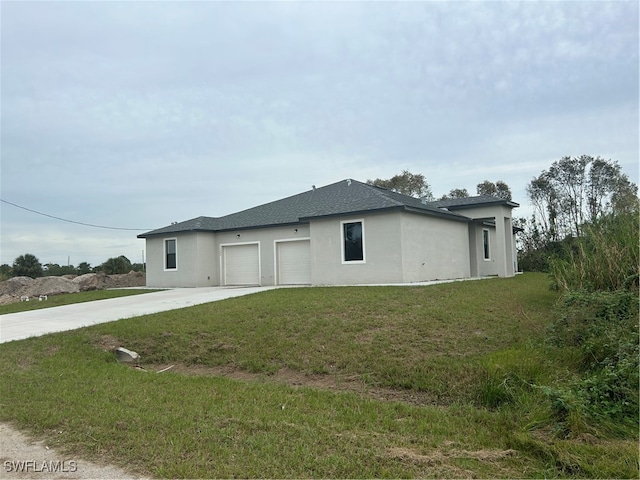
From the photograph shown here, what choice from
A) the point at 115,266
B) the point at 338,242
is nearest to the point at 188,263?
the point at 338,242

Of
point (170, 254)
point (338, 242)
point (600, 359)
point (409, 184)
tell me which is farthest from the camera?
point (409, 184)

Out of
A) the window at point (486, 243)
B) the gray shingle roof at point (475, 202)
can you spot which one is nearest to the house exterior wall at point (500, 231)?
the gray shingle roof at point (475, 202)

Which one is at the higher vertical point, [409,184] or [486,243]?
[409,184]

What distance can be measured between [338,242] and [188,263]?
831 centimetres

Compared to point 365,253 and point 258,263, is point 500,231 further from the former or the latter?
point 258,263

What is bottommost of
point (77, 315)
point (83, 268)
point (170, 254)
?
point (77, 315)

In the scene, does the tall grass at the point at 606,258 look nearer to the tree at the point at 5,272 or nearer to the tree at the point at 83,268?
the tree at the point at 83,268

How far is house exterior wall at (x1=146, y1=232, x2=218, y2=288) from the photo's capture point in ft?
70.9

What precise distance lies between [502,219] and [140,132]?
679 inches

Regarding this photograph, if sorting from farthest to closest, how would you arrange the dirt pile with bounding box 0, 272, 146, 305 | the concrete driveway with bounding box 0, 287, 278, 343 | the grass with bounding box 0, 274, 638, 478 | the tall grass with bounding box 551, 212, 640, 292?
the dirt pile with bounding box 0, 272, 146, 305 → the concrete driveway with bounding box 0, 287, 278, 343 → the tall grass with bounding box 551, 212, 640, 292 → the grass with bounding box 0, 274, 638, 478

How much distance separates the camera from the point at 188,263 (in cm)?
2184

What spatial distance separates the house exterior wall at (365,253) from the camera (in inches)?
650

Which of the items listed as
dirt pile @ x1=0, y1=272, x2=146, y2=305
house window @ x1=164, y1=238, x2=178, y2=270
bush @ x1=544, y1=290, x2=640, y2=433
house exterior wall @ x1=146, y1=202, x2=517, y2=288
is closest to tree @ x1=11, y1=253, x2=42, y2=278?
dirt pile @ x1=0, y1=272, x2=146, y2=305

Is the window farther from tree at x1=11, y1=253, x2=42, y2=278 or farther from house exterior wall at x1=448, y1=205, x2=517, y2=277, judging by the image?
tree at x1=11, y1=253, x2=42, y2=278
